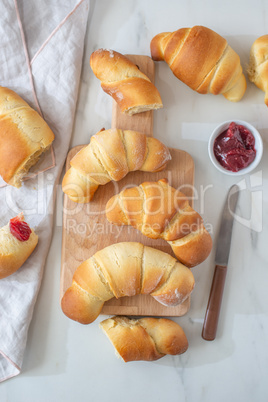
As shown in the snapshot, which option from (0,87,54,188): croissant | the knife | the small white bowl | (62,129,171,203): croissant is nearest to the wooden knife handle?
the knife

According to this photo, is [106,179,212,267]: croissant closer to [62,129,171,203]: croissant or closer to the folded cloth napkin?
[62,129,171,203]: croissant

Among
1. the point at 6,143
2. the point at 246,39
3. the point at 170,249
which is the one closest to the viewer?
the point at 6,143

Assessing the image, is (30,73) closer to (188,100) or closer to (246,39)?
(188,100)

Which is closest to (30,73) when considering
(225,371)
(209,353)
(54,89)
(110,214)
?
(54,89)

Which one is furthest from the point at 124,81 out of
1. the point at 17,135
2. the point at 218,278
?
the point at 218,278

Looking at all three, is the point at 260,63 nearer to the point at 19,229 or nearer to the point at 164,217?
the point at 164,217

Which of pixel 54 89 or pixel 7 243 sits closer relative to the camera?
pixel 7 243
